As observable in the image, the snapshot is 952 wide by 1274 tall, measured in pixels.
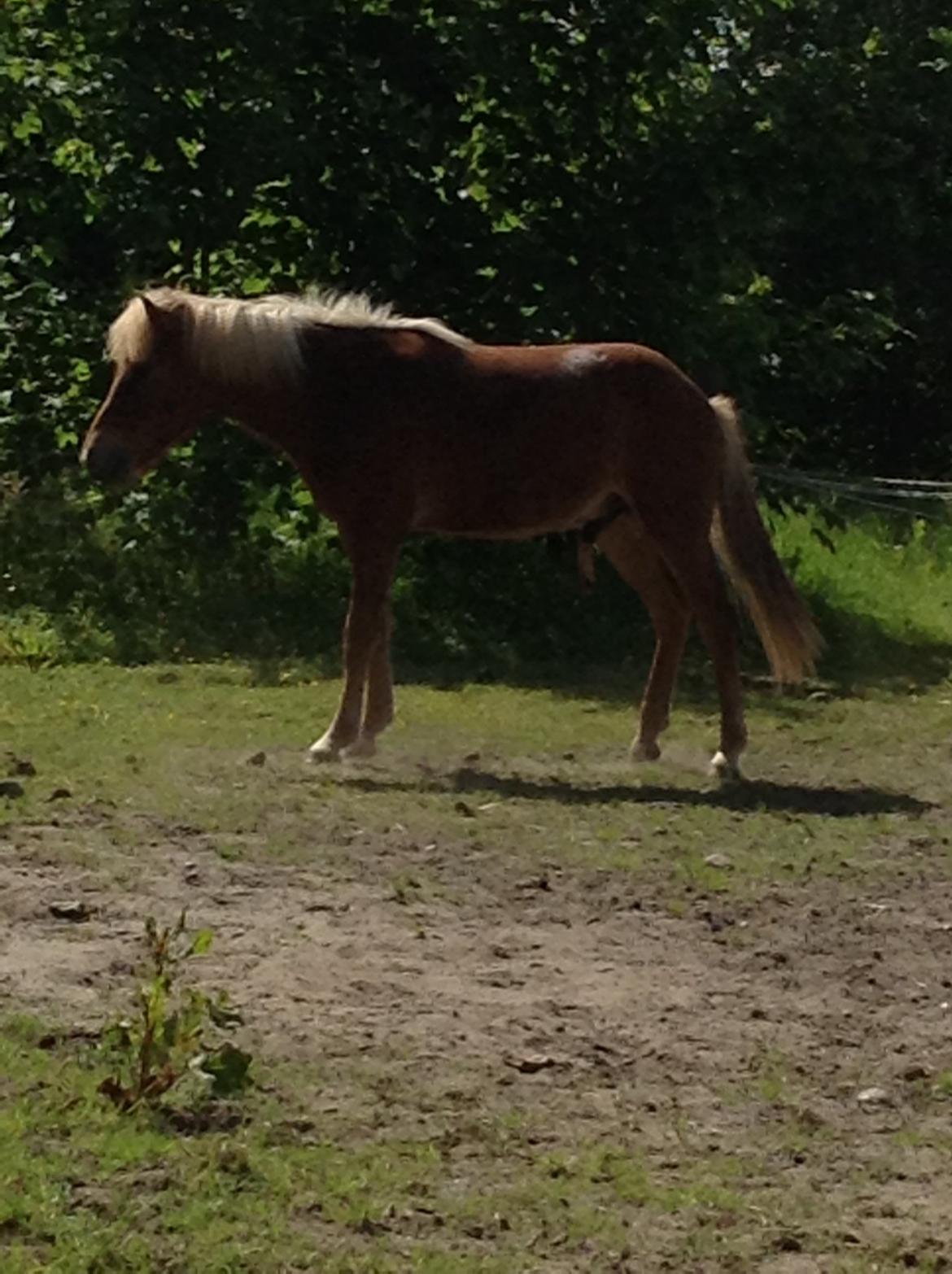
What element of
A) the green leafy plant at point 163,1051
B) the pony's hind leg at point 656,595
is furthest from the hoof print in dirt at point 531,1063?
the pony's hind leg at point 656,595

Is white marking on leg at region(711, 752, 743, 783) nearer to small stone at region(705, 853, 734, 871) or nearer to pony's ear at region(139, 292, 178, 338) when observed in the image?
small stone at region(705, 853, 734, 871)

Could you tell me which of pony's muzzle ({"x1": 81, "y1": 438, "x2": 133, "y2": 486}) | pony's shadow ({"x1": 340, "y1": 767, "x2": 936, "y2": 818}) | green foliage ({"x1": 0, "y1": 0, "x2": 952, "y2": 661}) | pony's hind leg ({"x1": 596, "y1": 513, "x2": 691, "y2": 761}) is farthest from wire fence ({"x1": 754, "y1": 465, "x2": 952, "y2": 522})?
pony's muzzle ({"x1": 81, "y1": 438, "x2": 133, "y2": 486})

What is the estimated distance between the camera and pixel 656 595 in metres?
10.0

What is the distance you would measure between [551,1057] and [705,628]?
4.60m

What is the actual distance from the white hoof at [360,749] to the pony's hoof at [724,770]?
4.16 feet

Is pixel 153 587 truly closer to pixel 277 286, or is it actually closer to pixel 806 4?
pixel 277 286

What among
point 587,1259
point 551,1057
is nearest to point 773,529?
point 551,1057

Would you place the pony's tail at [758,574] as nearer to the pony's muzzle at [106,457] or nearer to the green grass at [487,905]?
the green grass at [487,905]

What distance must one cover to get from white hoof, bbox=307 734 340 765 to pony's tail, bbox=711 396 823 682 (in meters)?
1.74

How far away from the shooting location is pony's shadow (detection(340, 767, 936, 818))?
8.60 meters

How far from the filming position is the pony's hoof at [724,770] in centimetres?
930

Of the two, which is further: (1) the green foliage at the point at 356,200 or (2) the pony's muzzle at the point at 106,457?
(1) the green foliage at the point at 356,200

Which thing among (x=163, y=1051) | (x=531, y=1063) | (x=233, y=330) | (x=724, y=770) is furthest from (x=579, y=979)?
(x=233, y=330)

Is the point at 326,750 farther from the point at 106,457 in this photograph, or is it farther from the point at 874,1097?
the point at 874,1097
